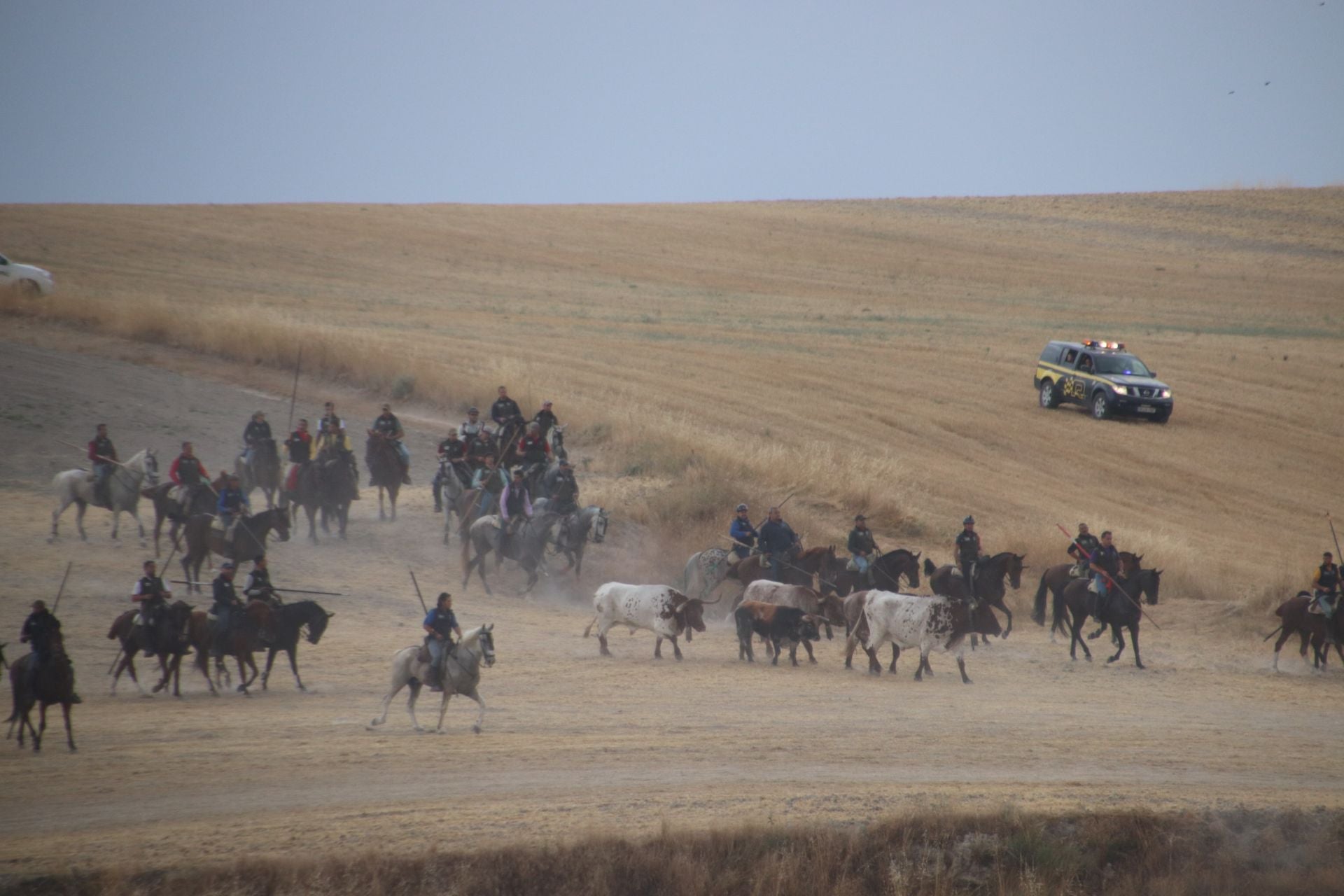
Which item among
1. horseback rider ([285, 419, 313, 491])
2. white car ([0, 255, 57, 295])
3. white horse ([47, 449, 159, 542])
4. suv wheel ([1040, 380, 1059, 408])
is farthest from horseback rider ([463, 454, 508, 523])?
white car ([0, 255, 57, 295])

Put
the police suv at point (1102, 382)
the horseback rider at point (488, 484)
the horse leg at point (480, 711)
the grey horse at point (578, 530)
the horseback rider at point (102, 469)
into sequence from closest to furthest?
the horse leg at point (480, 711), the horseback rider at point (102, 469), the grey horse at point (578, 530), the horseback rider at point (488, 484), the police suv at point (1102, 382)

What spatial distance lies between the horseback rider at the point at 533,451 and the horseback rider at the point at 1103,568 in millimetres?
10408

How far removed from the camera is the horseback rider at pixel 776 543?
19.8 metres

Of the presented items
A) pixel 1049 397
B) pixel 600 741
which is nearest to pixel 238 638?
pixel 600 741

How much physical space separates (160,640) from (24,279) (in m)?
30.6

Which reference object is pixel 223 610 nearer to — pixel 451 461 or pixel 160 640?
pixel 160 640

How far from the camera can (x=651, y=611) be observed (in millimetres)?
17688

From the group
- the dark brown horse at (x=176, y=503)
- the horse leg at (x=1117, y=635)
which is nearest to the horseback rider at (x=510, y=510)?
the dark brown horse at (x=176, y=503)

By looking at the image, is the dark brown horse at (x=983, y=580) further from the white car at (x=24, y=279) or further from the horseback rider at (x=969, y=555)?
the white car at (x=24, y=279)

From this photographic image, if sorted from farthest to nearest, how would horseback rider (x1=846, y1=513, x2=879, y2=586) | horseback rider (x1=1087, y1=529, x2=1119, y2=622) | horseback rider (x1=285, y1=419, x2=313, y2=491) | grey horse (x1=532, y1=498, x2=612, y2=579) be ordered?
horseback rider (x1=285, y1=419, x2=313, y2=491)
grey horse (x1=532, y1=498, x2=612, y2=579)
horseback rider (x1=846, y1=513, x2=879, y2=586)
horseback rider (x1=1087, y1=529, x2=1119, y2=622)

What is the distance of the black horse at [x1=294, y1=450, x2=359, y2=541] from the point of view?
22.4 meters

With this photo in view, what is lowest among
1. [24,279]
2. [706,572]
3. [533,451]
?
[706,572]

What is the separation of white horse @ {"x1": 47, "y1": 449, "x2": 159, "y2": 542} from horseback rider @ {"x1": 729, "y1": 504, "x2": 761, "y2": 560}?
10.5m

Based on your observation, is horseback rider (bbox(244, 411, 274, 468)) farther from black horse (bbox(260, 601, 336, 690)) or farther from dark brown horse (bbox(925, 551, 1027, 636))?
dark brown horse (bbox(925, 551, 1027, 636))
